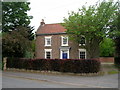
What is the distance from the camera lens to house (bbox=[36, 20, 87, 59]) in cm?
2913

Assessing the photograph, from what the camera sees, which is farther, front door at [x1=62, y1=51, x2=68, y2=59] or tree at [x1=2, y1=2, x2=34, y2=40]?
front door at [x1=62, y1=51, x2=68, y2=59]

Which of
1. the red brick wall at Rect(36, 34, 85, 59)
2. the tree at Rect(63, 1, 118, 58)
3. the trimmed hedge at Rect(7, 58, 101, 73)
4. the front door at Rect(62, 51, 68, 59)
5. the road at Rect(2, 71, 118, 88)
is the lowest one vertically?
the road at Rect(2, 71, 118, 88)

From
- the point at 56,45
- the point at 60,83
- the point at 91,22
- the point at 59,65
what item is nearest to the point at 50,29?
the point at 56,45

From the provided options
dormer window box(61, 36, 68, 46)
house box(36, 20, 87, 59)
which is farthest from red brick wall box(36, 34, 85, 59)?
dormer window box(61, 36, 68, 46)

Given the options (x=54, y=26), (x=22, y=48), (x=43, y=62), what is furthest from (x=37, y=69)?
(x=54, y=26)

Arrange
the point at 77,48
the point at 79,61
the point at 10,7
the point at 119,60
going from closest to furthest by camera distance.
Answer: the point at 79,61 < the point at 10,7 < the point at 119,60 < the point at 77,48

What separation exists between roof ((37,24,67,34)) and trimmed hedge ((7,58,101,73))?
517 inches

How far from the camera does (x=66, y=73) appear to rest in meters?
16.7

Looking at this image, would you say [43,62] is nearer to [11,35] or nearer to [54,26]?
[11,35]

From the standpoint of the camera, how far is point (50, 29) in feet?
107

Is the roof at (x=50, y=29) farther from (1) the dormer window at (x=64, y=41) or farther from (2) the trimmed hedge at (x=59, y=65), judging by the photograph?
(2) the trimmed hedge at (x=59, y=65)

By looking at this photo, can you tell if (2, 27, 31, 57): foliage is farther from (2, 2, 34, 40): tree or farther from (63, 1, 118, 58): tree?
(63, 1, 118, 58): tree

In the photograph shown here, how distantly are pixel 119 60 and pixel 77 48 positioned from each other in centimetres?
729

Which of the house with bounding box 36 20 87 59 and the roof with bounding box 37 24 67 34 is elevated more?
the roof with bounding box 37 24 67 34
